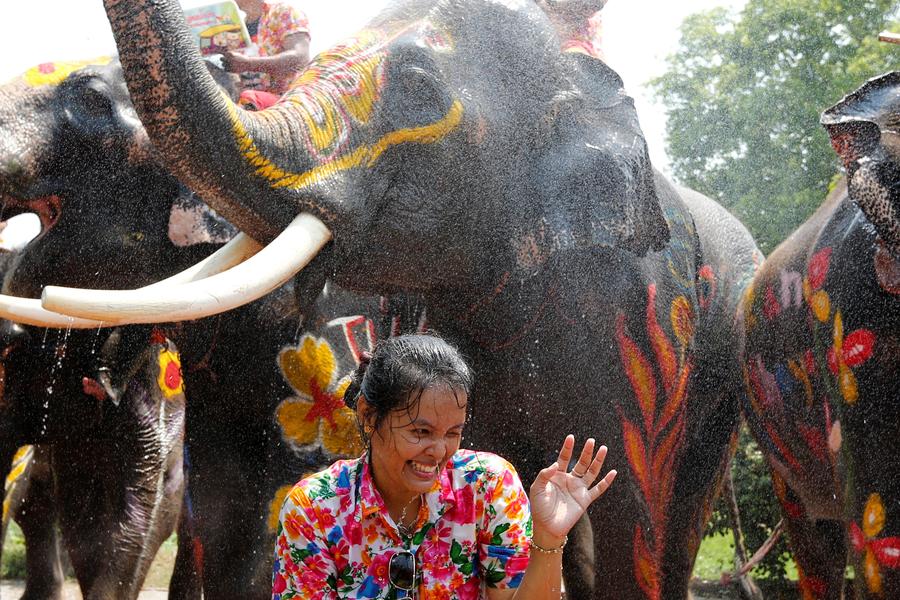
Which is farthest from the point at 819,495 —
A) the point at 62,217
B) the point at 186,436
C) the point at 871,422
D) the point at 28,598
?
the point at 28,598

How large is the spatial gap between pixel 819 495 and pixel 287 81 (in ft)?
7.42

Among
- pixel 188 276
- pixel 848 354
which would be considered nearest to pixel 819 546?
pixel 848 354

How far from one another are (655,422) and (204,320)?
157cm

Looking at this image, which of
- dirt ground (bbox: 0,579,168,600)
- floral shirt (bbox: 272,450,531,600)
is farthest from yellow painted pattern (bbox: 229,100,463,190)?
dirt ground (bbox: 0,579,168,600)

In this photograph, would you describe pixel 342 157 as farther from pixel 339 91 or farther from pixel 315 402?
pixel 315 402

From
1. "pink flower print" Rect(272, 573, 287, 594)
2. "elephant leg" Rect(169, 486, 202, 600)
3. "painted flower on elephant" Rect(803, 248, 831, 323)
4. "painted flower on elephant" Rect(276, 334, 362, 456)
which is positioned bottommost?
"elephant leg" Rect(169, 486, 202, 600)

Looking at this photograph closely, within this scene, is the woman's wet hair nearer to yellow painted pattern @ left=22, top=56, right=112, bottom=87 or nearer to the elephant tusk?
the elephant tusk

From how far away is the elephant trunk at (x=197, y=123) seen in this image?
119 inches

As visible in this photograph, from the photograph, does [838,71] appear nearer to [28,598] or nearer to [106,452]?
[106,452]

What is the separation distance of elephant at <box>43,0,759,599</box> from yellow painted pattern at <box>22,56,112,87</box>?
1222 millimetres

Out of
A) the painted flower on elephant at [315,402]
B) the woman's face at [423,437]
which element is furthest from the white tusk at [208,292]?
the painted flower on elephant at [315,402]

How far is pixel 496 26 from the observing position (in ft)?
12.5

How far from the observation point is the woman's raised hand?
235 centimetres

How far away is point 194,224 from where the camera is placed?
4.45 metres
